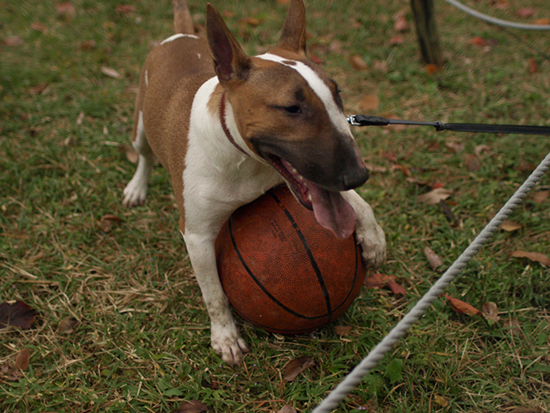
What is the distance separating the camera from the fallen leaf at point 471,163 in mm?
3895

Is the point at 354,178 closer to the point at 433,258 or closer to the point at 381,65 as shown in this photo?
the point at 433,258

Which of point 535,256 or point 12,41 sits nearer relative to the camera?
point 535,256

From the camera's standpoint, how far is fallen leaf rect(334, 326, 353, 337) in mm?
2723

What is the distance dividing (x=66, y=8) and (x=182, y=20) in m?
3.60

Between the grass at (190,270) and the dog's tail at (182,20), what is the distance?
1.22 meters

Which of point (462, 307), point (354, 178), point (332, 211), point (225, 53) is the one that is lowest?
point (462, 307)

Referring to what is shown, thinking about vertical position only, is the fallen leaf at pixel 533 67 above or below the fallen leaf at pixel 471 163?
Answer: above

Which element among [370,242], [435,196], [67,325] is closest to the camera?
[370,242]

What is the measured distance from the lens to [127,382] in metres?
2.61

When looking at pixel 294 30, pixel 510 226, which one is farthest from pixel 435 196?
pixel 294 30

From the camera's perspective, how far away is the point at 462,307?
2.80 meters

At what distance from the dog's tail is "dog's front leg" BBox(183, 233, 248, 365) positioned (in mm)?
1855

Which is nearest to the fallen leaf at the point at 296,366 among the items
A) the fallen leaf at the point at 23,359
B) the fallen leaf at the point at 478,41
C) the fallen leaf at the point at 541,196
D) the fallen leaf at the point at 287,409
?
the fallen leaf at the point at 287,409

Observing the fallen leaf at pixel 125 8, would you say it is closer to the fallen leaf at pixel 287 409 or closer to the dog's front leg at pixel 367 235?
the dog's front leg at pixel 367 235
